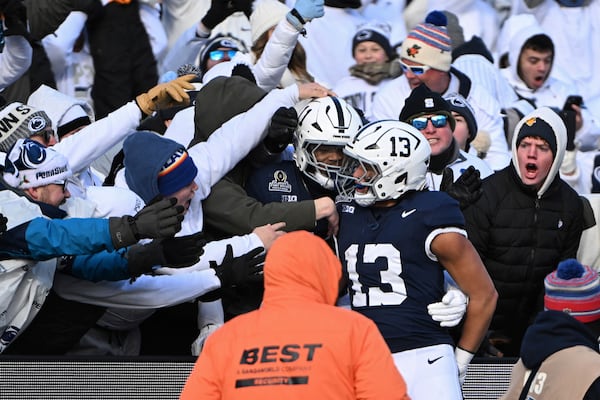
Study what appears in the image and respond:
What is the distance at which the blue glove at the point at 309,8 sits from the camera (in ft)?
28.5

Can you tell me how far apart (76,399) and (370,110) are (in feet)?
→ 13.6

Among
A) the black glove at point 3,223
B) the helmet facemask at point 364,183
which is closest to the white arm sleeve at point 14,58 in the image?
the black glove at point 3,223

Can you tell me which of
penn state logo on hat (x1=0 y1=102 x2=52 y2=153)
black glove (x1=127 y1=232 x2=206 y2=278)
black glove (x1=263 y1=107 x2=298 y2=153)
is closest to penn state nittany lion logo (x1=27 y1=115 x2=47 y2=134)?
penn state logo on hat (x1=0 y1=102 x2=52 y2=153)

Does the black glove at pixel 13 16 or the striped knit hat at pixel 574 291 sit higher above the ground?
the black glove at pixel 13 16

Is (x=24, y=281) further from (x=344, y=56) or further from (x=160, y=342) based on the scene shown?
(x=344, y=56)

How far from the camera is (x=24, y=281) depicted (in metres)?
7.14

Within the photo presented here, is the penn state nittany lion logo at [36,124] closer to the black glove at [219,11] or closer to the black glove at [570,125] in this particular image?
the black glove at [219,11]

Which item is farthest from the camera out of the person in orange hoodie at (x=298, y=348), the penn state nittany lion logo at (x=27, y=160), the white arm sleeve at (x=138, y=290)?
the white arm sleeve at (x=138, y=290)

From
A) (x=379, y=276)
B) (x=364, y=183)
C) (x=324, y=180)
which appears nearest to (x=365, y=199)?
(x=364, y=183)

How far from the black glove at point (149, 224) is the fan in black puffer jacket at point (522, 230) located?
2.46 meters

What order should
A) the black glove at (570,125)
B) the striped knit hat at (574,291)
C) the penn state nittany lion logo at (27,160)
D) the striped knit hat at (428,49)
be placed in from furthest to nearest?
the black glove at (570,125) → the striped knit hat at (428,49) → the striped knit hat at (574,291) → the penn state nittany lion logo at (27,160)

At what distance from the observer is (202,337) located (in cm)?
766

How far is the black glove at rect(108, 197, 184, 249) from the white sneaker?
105cm

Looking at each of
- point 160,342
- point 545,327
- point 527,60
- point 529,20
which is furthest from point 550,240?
point 529,20
